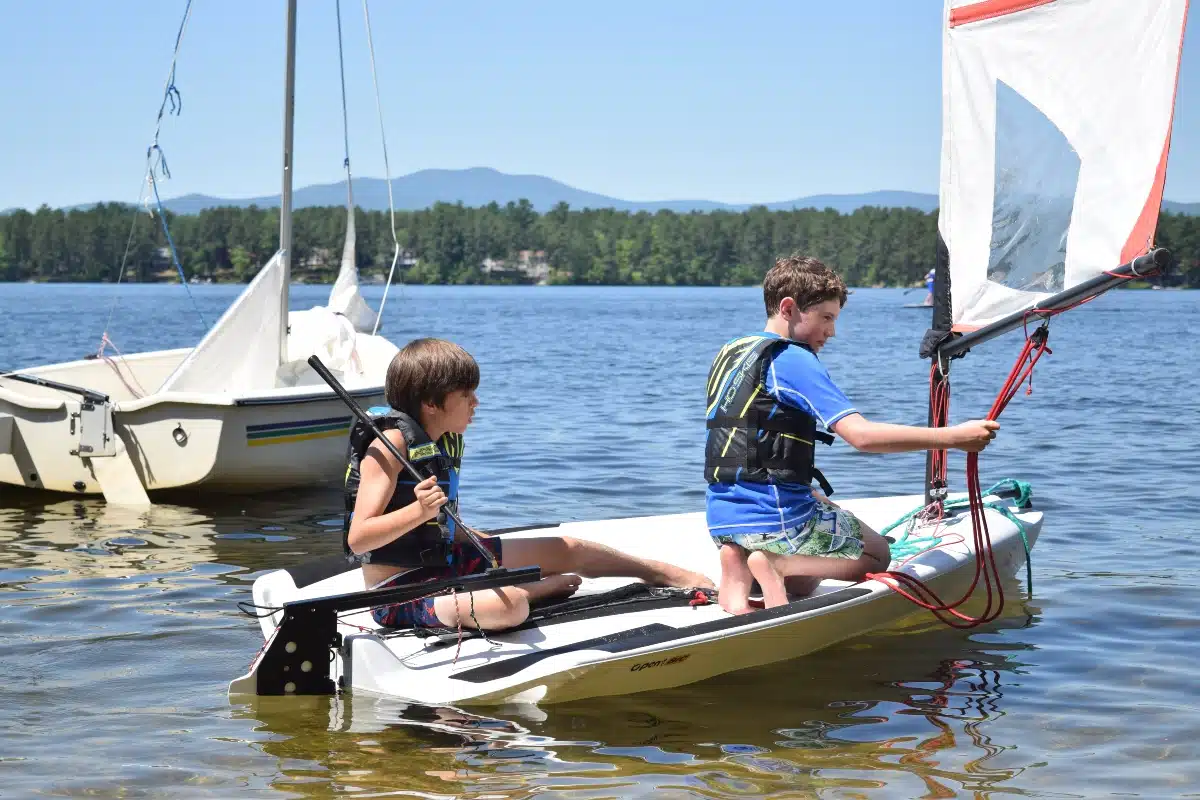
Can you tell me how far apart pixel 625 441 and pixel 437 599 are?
9081 millimetres

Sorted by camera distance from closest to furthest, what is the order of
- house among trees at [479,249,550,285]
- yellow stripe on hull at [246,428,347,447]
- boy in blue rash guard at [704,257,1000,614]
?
boy in blue rash guard at [704,257,1000,614] → yellow stripe on hull at [246,428,347,447] → house among trees at [479,249,550,285]

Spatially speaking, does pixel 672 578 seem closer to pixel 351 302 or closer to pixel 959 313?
pixel 959 313

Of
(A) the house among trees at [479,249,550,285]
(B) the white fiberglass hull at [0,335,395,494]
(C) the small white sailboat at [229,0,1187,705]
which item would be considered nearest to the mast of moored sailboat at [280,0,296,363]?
(B) the white fiberglass hull at [0,335,395,494]

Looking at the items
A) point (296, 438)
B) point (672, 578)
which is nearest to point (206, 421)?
point (296, 438)

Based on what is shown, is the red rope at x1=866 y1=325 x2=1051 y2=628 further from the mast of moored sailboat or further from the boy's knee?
the mast of moored sailboat

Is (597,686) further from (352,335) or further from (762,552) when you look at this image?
(352,335)

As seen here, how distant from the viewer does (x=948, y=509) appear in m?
7.09

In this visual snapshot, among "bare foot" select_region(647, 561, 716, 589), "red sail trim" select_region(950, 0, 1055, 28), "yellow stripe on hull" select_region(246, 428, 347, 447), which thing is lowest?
"bare foot" select_region(647, 561, 716, 589)

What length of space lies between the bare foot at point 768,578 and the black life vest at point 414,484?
1189 millimetres

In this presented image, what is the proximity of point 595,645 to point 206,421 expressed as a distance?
5388 mm

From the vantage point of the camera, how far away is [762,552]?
5.36 m

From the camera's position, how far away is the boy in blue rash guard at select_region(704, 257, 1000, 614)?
16.8ft

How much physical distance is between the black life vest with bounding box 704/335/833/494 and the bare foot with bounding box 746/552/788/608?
0.32 meters

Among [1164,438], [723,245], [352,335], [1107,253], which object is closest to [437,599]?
[1107,253]
